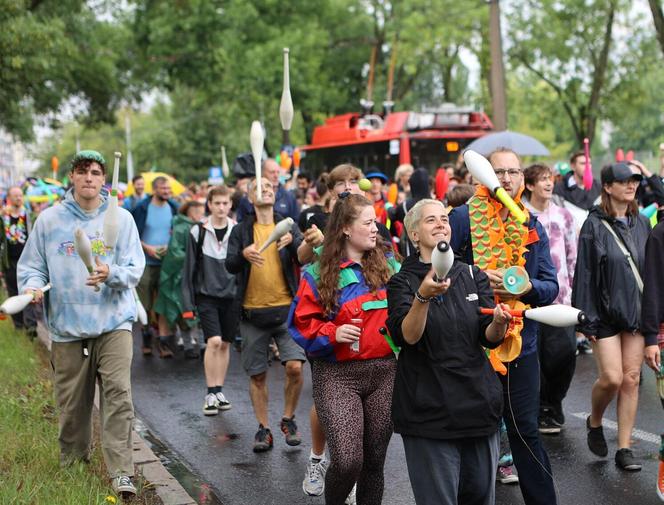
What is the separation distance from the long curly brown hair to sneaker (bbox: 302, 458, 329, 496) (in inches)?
49.9

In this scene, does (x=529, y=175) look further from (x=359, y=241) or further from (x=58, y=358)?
(x=58, y=358)

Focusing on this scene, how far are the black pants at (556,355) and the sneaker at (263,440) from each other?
2.09m

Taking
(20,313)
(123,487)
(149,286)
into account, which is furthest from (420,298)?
(20,313)

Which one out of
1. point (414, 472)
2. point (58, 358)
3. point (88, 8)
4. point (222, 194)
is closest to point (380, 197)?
point (222, 194)

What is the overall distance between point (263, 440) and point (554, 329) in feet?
7.50

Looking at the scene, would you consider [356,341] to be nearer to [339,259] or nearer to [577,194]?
[339,259]

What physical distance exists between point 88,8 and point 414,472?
23.9 meters

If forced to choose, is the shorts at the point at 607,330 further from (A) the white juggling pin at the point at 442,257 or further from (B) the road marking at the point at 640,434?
(A) the white juggling pin at the point at 442,257

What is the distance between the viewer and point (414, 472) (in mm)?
4230

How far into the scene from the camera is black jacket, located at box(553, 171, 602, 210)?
11.2m

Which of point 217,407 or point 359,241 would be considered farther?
point 217,407

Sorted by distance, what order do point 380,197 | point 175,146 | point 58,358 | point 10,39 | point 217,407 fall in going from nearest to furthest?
point 58,358 → point 217,407 → point 380,197 → point 10,39 → point 175,146

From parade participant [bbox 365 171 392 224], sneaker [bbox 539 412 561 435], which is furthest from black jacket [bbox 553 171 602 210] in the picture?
sneaker [bbox 539 412 561 435]

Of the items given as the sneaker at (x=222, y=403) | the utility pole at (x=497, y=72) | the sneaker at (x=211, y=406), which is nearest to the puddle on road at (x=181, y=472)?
the sneaker at (x=211, y=406)
